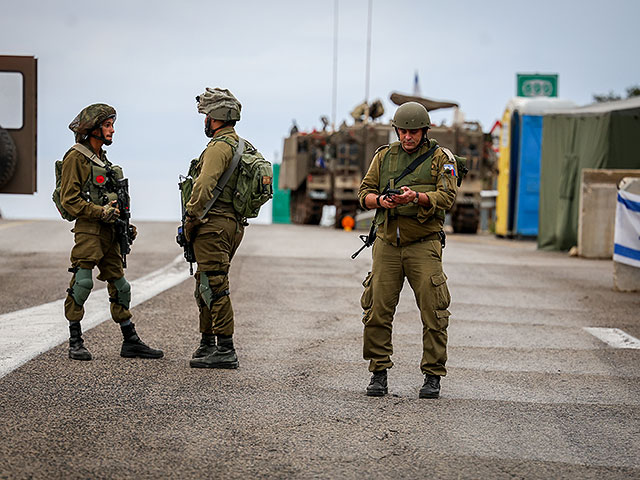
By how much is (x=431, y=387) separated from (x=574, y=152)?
16.5 m

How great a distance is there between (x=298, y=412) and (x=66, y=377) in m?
1.79

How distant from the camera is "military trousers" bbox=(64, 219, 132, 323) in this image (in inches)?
298

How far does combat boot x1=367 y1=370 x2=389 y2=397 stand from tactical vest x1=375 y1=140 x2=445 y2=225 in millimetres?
1004

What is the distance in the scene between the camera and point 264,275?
47.0 ft

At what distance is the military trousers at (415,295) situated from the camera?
6730mm

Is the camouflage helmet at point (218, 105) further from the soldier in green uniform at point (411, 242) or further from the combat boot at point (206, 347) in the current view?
the combat boot at point (206, 347)

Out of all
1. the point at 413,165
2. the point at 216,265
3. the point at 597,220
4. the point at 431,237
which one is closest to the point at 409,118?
the point at 413,165

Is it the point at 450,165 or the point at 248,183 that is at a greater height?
the point at 450,165

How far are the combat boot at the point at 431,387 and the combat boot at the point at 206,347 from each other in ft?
5.60

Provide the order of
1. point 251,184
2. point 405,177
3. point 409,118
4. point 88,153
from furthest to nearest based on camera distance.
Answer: point 88,153
point 251,184
point 405,177
point 409,118

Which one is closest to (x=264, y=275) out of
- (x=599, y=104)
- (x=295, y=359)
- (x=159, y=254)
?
(x=159, y=254)

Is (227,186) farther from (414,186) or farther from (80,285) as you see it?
(414,186)

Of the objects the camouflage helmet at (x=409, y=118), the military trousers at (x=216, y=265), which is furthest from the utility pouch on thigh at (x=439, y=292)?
the military trousers at (x=216, y=265)

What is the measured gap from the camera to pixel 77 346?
7688 mm
